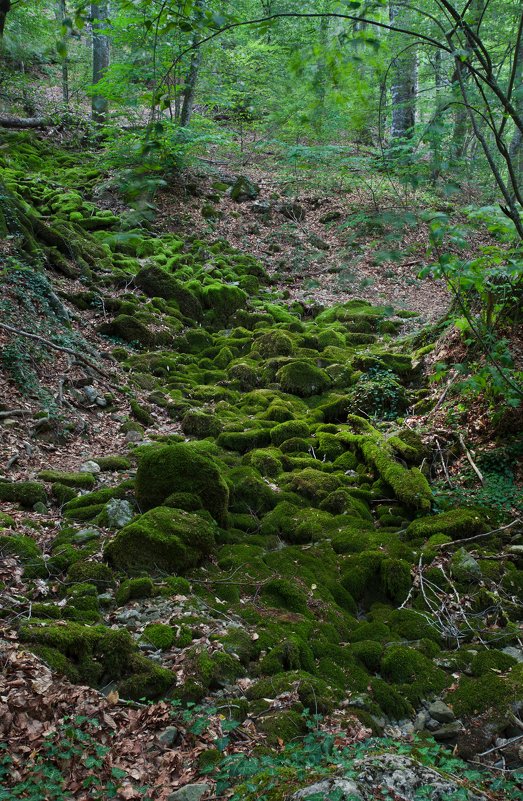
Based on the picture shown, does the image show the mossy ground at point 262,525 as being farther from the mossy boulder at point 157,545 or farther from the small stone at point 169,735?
the small stone at point 169,735

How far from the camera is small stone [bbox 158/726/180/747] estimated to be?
10.4 feet

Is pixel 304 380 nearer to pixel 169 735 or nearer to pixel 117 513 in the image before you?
pixel 117 513

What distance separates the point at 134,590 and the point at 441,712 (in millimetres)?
2438

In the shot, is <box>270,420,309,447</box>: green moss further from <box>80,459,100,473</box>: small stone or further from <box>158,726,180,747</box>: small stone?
<box>158,726,180,747</box>: small stone

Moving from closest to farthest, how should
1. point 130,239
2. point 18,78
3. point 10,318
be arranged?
point 130,239 < point 10,318 < point 18,78

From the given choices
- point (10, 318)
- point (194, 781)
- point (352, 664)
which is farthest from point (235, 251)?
point (194, 781)

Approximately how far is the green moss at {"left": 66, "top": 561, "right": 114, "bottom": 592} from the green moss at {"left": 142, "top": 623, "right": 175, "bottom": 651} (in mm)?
661

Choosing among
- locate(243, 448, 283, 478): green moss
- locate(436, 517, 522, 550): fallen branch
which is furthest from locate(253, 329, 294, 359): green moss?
locate(436, 517, 522, 550): fallen branch

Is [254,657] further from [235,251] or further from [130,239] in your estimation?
[235,251]

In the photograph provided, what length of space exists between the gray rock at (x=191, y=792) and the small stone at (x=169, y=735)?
39 cm

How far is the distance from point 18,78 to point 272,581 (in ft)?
40.9

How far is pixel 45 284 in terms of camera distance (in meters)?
9.01

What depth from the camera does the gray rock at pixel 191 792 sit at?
8.96 feet

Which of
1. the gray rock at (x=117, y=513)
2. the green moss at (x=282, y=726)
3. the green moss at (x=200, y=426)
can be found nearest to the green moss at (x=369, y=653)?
the green moss at (x=282, y=726)
